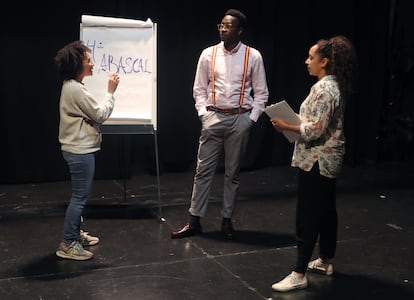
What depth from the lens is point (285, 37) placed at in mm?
5953

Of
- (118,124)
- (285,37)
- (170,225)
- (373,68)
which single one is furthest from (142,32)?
(373,68)

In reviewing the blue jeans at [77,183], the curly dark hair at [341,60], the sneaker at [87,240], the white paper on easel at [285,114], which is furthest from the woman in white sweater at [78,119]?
the curly dark hair at [341,60]

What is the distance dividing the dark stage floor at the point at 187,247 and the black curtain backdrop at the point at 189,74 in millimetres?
372

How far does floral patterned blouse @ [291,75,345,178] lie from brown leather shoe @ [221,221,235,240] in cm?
102

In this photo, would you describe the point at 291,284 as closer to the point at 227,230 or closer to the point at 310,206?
the point at 310,206

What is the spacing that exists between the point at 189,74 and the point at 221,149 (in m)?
1.99

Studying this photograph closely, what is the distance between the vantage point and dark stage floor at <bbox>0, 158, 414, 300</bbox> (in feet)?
9.83

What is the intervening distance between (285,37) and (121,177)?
2.18 m

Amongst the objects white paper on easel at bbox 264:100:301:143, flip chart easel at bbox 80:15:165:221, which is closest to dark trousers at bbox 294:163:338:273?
white paper on easel at bbox 264:100:301:143

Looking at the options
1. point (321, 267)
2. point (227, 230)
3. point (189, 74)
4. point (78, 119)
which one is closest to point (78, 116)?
point (78, 119)

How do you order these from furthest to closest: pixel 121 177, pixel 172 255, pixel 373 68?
pixel 373 68 → pixel 121 177 → pixel 172 255

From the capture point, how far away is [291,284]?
298cm

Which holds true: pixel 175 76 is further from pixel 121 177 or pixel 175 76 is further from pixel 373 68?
pixel 373 68

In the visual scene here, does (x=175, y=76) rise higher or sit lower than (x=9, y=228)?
higher
